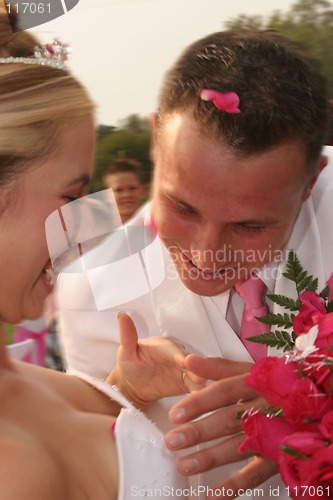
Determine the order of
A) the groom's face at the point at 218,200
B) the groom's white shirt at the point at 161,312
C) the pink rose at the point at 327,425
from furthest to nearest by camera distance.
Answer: the groom's white shirt at the point at 161,312 < the groom's face at the point at 218,200 < the pink rose at the point at 327,425

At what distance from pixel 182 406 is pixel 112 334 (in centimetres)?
19

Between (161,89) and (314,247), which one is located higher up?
(161,89)

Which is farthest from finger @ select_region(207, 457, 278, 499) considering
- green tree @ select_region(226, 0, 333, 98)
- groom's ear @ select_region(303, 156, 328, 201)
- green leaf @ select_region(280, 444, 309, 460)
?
green tree @ select_region(226, 0, 333, 98)

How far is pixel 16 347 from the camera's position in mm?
911

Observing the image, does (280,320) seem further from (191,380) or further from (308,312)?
(191,380)

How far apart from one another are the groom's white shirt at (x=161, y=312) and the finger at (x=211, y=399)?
0.12 m

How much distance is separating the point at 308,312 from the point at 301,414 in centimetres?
13

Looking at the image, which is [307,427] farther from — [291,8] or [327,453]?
[291,8]

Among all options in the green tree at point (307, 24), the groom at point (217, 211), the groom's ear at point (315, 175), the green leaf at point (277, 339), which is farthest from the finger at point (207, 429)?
the green tree at point (307, 24)

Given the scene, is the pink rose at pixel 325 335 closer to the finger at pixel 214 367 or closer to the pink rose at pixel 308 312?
the pink rose at pixel 308 312

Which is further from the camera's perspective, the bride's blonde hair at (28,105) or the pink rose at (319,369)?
the bride's blonde hair at (28,105)

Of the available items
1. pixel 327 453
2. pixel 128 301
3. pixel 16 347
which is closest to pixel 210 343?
pixel 128 301

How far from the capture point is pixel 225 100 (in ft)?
2.60

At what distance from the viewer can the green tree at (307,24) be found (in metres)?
0.86
